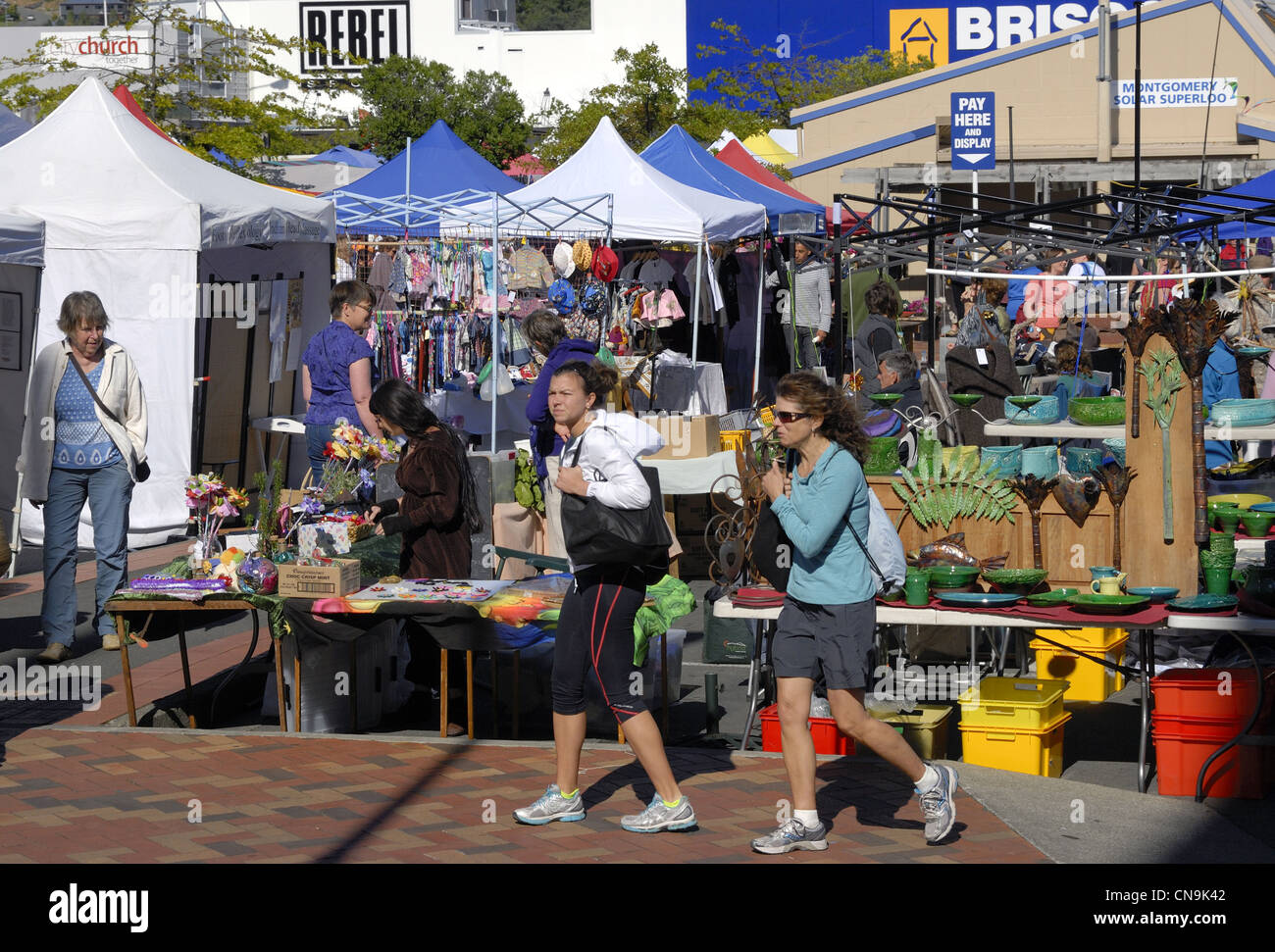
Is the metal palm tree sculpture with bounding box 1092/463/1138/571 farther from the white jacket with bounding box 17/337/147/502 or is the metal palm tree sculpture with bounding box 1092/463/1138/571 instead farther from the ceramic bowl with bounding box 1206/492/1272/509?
the white jacket with bounding box 17/337/147/502

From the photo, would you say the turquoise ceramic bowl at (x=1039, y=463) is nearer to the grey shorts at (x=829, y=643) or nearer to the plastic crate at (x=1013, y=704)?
the plastic crate at (x=1013, y=704)

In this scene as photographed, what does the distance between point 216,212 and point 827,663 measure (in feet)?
24.9

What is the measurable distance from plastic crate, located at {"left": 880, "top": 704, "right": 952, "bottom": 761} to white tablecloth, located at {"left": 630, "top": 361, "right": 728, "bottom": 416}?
7195 millimetres

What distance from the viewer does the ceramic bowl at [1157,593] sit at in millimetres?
6246

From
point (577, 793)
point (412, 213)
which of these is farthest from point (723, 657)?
point (412, 213)

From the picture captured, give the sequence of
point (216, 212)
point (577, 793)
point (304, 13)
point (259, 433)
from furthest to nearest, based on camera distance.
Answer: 1. point (304, 13)
2. point (259, 433)
3. point (216, 212)
4. point (577, 793)

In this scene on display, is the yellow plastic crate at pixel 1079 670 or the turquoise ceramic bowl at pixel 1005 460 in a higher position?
the turquoise ceramic bowl at pixel 1005 460

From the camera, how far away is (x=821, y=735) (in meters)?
6.47

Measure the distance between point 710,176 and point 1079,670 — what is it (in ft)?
33.4

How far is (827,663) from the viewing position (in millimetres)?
5035

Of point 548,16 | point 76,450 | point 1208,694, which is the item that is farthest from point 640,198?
point 548,16

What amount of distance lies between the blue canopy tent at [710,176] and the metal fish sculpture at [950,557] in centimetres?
1030

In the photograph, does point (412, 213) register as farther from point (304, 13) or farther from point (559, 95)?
point (304, 13)

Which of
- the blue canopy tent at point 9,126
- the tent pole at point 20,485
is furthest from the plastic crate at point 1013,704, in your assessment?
the blue canopy tent at point 9,126
